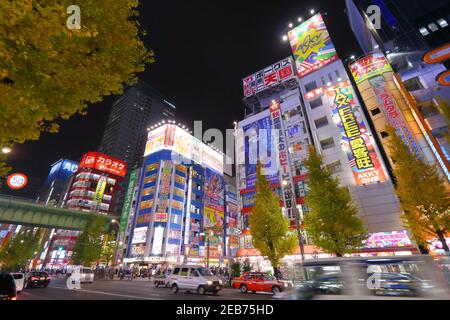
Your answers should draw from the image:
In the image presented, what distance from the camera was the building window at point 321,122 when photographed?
97.7 ft

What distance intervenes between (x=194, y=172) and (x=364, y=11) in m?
53.1

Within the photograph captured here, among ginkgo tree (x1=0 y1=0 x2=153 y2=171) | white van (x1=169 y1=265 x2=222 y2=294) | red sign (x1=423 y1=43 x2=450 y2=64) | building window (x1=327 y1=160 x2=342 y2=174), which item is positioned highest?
red sign (x1=423 y1=43 x2=450 y2=64)

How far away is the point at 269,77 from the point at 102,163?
212 ft

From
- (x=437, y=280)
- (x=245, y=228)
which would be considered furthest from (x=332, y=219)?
(x=245, y=228)

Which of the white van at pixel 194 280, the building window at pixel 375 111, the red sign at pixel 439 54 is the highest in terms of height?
the red sign at pixel 439 54

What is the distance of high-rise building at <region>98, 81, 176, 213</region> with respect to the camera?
385 feet

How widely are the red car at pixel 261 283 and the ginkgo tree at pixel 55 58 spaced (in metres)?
15.5

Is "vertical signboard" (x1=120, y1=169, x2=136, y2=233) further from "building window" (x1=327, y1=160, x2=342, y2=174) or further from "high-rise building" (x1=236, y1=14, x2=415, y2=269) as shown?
"building window" (x1=327, y1=160, x2=342, y2=174)

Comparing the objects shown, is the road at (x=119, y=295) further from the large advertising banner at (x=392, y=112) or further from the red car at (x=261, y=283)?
the large advertising banner at (x=392, y=112)

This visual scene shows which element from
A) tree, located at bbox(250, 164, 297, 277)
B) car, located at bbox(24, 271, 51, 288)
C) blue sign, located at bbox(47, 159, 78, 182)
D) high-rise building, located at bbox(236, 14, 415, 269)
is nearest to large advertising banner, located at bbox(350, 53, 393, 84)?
high-rise building, located at bbox(236, 14, 415, 269)

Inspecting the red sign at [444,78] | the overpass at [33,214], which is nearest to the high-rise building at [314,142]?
the red sign at [444,78]

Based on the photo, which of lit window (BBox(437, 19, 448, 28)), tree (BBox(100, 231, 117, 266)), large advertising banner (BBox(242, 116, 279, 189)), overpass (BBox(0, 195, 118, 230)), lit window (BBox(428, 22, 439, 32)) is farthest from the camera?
tree (BBox(100, 231, 117, 266))

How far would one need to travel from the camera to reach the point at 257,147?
122 ft

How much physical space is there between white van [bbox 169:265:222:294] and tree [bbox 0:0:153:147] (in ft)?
39.9
